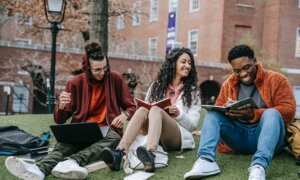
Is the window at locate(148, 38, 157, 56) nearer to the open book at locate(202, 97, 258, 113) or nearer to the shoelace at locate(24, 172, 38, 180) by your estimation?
the open book at locate(202, 97, 258, 113)

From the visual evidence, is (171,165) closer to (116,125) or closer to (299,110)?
(116,125)

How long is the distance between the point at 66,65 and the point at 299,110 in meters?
16.2

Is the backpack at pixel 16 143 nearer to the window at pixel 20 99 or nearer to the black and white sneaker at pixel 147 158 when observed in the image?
the black and white sneaker at pixel 147 158

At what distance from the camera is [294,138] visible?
4469 mm

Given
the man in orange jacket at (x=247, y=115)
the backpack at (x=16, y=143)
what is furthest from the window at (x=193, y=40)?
the man in orange jacket at (x=247, y=115)

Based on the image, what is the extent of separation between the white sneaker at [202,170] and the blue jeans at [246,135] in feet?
0.23

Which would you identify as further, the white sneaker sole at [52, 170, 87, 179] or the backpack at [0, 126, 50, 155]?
the backpack at [0, 126, 50, 155]

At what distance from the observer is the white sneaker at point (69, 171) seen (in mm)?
4160

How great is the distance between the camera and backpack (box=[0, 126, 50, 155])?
528 centimetres

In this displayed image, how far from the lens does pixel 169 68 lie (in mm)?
5469

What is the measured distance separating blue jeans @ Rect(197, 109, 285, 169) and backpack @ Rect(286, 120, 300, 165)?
3.1 inches

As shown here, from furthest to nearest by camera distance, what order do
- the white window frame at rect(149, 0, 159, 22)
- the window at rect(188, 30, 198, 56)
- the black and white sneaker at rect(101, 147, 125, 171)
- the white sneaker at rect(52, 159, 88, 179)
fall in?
the white window frame at rect(149, 0, 159, 22) → the window at rect(188, 30, 198, 56) → the black and white sneaker at rect(101, 147, 125, 171) → the white sneaker at rect(52, 159, 88, 179)

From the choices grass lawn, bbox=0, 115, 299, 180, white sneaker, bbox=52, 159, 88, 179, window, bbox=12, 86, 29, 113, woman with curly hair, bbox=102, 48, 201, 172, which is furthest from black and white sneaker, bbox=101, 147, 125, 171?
window, bbox=12, 86, 29, 113

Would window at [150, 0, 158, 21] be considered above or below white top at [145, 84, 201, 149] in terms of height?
above
